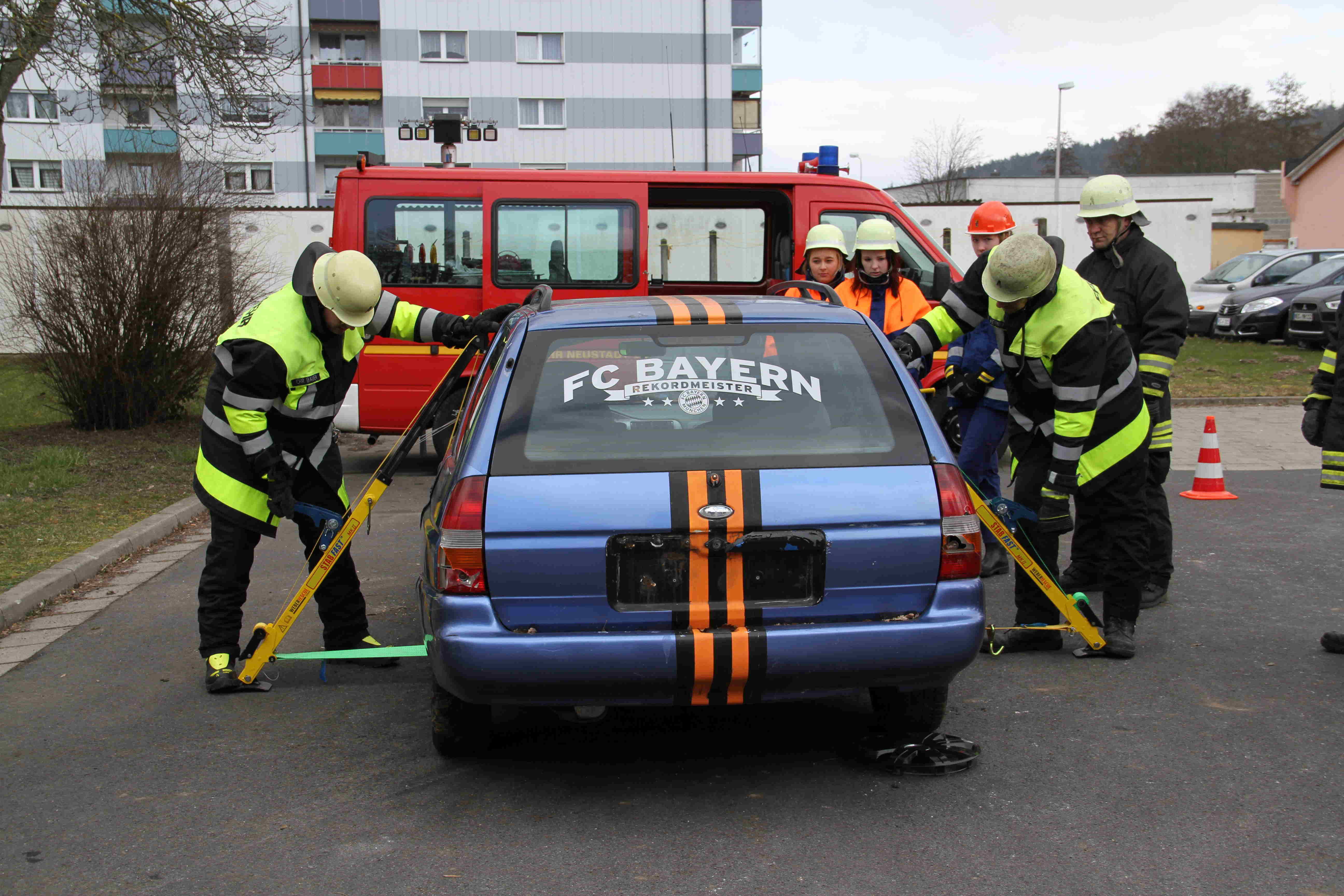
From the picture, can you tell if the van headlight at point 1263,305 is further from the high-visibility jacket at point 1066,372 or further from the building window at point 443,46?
the building window at point 443,46

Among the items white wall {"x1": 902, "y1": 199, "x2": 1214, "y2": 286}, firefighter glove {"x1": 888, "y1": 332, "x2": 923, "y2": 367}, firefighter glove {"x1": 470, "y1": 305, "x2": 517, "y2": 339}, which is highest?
white wall {"x1": 902, "y1": 199, "x2": 1214, "y2": 286}

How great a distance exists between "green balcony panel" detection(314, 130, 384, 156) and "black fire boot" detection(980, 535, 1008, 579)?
43.1 m

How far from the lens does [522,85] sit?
152 feet

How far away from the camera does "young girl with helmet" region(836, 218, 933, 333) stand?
6.74m

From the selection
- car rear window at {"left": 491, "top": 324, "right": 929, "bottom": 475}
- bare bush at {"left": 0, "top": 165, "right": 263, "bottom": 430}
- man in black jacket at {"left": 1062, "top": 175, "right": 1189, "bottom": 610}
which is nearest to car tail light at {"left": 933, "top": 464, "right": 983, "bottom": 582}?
car rear window at {"left": 491, "top": 324, "right": 929, "bottom": 475}

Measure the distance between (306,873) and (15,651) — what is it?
10.1ft

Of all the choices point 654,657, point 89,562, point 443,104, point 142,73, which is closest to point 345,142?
point 443,104

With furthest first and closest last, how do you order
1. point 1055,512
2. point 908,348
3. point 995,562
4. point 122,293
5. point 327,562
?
point 122,293
point 995,562
point 908,348
point 1055,512
point 327,562

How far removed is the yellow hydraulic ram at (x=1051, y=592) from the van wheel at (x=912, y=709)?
90 centimetres

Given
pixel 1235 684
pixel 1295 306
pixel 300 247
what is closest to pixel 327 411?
pixel 1235 684

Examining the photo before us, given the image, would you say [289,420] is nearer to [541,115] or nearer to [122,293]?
[122,293]

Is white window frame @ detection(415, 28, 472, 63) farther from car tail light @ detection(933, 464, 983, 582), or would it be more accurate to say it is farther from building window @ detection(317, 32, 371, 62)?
car tail light @ detection(933, 464, 983, 582)

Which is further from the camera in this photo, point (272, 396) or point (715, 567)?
point (272, 396)

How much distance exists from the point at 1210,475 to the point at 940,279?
2.56 metres
